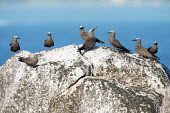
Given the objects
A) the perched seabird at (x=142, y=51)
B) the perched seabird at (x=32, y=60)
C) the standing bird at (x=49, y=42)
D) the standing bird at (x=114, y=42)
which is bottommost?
the perched seabird at (x=32, y=60)

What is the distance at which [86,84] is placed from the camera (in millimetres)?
11727

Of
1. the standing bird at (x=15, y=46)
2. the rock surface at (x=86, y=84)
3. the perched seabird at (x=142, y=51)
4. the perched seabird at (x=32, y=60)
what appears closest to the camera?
the rock surface at (x=86, y=84)

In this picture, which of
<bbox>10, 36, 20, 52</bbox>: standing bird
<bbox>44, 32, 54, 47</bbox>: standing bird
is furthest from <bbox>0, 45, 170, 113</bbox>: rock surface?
<bbox>10, 36, 20, 52</bbox>: standing bird

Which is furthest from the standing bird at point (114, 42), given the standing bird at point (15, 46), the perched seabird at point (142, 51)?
the standing bird at point (15, 46)

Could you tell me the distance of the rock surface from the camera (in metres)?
11.4

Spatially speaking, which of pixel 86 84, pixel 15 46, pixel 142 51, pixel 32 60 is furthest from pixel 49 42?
pixel 86 84

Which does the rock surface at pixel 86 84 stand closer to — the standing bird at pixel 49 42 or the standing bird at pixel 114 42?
the standing bird at pixel 114 42

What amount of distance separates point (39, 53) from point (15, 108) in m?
2.73

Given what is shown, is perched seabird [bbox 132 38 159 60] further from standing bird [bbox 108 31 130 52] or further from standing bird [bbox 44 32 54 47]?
standing bird [bbox 44 32 54 47]

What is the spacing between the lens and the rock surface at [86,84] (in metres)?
11.4

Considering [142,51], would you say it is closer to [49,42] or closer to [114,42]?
[114,42]

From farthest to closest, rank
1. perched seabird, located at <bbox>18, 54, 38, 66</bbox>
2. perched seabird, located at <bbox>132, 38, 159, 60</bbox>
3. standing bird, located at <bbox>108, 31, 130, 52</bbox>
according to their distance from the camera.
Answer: standing bird, located at <bbox>108, 31, 130, 52</bbox> < perched seabird, located at <bbox>132, 38, 159, 60</bbox> < perched seabird, located at <bbox>18, 54, 38, 66</bbox>

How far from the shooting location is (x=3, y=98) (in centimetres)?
1326

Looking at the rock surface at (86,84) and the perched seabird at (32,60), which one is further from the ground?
the perched seabird at (32,60)
